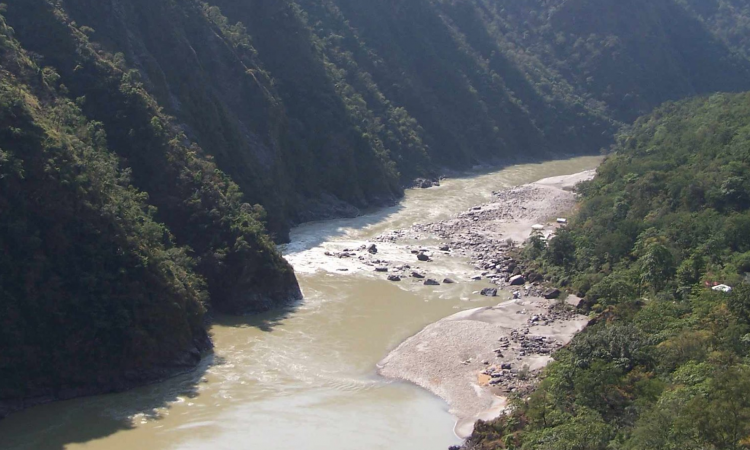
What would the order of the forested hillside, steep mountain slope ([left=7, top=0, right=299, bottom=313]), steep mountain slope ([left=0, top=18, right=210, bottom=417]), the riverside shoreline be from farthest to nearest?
1. steep mountain slope ([left=7, top=0, right=299, bottom=313])
2. the forested hillside
3. the riverside shoreline
4. steep mountain slope ([left=0, top=18, right=210, bottom=417])

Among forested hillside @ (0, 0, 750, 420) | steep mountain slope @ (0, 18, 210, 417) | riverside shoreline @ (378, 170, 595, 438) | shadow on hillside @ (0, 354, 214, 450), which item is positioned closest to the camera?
shadow on hillside @ (0, 354, 214, 450)

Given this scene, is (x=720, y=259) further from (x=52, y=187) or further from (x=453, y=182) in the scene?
(x=453, y=182)

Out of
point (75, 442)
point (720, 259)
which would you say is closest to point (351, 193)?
point (720, 259)

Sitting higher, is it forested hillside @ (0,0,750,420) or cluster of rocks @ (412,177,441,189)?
forested hillside @ (0,0,750,420)

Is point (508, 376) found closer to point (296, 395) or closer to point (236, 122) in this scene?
point (296, 395)

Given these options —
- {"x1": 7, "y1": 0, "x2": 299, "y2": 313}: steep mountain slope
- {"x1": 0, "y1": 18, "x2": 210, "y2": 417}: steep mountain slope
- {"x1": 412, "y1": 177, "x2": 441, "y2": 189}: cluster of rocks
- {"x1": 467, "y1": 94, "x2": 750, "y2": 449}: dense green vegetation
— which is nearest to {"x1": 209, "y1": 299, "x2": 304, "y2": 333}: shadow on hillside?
{"x1": 7, "y1": 0, "x2": 299, "y2": 313}: steep mountain slope

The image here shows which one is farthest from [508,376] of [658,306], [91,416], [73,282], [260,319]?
[73,282]

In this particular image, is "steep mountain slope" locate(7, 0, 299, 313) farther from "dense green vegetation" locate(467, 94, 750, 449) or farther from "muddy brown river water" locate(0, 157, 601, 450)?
"dense green vegetation" locate(467, 94, 750, 449)
